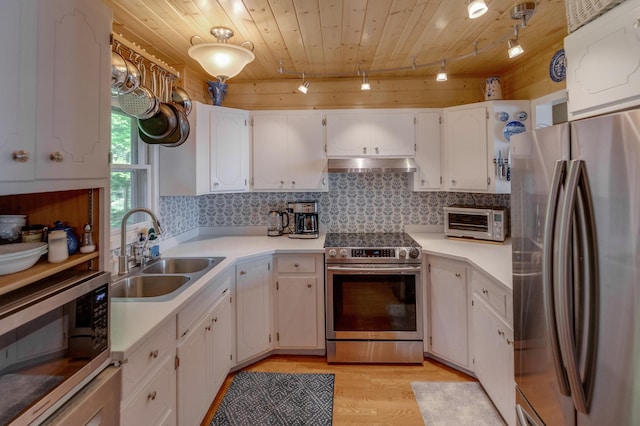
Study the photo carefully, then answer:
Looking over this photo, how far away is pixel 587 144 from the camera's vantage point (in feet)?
3.46

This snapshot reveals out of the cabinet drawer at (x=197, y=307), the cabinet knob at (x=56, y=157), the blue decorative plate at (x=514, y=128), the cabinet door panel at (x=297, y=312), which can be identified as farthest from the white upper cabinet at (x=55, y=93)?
the blue decorative plate at (x=514, y=128)

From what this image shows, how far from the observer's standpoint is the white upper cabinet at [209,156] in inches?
106

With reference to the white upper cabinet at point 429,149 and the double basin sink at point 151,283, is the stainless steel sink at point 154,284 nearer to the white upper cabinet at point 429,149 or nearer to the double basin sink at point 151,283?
the double basin sink at point 151,283

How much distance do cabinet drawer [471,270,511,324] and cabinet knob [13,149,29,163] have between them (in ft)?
7.08

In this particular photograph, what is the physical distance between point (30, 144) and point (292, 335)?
2.35 m

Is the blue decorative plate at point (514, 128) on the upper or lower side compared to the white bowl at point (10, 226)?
upper

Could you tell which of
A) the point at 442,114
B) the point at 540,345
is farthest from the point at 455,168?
the point at 540,345

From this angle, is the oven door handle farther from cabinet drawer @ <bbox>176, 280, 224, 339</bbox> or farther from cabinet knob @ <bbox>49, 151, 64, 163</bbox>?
cabinet knob @ <bbox>49, 151, 64, 163</bbox>

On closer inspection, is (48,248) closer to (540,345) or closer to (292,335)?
(540,345)

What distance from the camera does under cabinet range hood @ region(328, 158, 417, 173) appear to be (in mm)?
2955

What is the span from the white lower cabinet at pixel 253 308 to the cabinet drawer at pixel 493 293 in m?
1.62

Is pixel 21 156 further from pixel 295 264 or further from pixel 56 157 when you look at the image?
pixel 295 264

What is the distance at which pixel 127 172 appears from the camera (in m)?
2.39

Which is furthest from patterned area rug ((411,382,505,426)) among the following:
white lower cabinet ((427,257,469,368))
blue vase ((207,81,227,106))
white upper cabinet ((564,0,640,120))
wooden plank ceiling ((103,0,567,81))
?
blue vase ((207,81,227,106))
